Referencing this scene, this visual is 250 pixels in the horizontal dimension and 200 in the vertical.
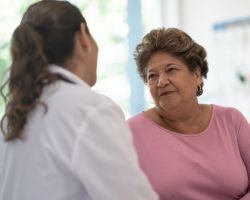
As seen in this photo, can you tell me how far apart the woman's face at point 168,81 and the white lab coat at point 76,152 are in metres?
0.65

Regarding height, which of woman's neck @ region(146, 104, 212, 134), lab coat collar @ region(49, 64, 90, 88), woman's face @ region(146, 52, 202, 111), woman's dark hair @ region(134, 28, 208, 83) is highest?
lab coat collar @ region(49, 64, 90, 88)

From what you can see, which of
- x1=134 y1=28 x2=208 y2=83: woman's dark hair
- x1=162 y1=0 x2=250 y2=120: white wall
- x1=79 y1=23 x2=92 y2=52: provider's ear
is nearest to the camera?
x1=79 y1=23 x2=92 y2=52: provider's ear

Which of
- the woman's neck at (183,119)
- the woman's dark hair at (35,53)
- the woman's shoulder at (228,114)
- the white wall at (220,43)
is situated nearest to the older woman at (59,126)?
the woman's dark hair at (35,53)

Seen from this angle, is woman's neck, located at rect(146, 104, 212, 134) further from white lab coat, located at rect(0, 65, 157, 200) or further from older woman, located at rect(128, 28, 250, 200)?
white lab coat, located at rect(0, 65, 157, 200)

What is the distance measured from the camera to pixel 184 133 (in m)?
1.56

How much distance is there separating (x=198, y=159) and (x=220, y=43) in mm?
1059

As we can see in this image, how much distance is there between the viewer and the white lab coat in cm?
82

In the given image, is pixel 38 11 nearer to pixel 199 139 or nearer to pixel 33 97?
pixel 33 97

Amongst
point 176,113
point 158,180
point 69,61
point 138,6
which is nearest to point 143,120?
point 176,113

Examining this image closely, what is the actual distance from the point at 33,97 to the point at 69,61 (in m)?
0.12

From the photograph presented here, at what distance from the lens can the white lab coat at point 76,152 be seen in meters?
0.82

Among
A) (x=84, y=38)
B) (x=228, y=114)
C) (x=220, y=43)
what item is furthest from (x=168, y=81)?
(x=220, y=43)

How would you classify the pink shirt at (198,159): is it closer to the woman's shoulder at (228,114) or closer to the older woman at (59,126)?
the woman's shoulder at (228,114)

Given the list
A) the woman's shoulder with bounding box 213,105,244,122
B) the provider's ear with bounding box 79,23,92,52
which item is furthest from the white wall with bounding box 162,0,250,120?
the provider's ear with bounding box 79,23,92,52
